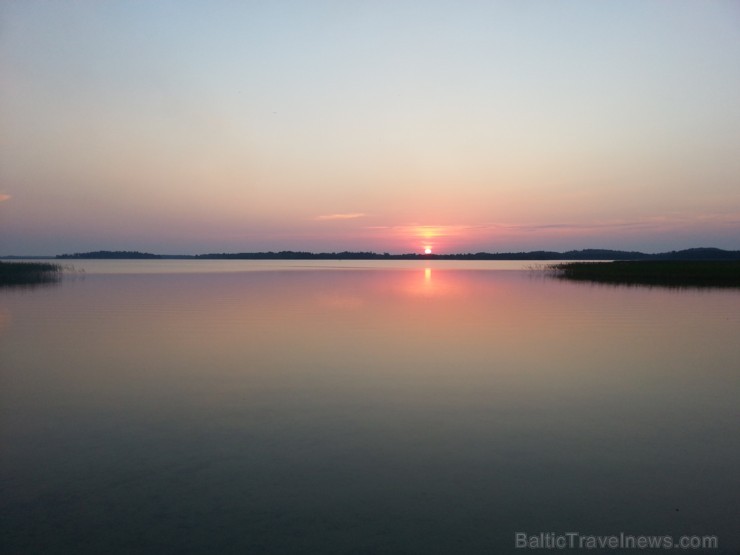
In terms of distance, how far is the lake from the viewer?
15.8 ft

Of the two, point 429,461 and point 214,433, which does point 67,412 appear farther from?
point 429,461

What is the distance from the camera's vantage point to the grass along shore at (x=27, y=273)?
35938 millimetres

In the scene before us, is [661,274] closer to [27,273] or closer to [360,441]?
[360,441]

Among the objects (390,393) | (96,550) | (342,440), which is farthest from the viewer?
(390,393)

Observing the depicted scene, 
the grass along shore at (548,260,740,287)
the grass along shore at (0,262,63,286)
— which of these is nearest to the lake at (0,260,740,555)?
the grass along shore at (548,260,740,287)

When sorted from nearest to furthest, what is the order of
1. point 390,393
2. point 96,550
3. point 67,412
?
point 96,550
point 67,412
point 390,393

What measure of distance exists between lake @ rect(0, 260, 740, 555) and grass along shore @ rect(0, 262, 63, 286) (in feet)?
82.2

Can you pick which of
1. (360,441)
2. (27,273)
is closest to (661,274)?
(360,441)

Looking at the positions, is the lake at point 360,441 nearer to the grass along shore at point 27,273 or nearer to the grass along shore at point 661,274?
the grass along shore at point 661,274

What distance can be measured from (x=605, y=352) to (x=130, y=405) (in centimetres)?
1056

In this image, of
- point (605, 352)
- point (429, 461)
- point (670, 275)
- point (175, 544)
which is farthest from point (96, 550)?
point (670, 275)

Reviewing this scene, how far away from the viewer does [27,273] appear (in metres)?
39.6

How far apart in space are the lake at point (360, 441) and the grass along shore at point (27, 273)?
25.0 metres

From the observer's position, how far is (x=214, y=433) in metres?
7.18
